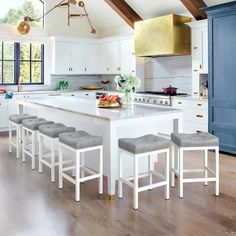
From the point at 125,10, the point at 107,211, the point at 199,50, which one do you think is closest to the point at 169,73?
the point at 199,50

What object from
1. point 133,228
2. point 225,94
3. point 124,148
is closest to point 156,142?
point 124,148

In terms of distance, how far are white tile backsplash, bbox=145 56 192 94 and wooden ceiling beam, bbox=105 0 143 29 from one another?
968 millimetres

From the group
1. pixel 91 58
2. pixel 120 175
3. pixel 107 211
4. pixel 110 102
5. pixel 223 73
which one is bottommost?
pixel 107 211

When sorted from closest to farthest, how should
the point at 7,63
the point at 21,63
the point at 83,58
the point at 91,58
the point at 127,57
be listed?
the point at 127,57, the point at 7,63, the point at 21,63, the point at 83,58, the point at 91,58

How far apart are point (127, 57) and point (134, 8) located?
112 centimetres

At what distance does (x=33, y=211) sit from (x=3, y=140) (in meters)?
3.92

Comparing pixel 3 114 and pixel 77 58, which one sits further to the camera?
pixel 77 58

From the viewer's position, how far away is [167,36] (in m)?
6.61

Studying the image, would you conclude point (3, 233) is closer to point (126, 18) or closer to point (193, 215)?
point (193, 215)

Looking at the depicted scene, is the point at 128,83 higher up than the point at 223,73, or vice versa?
the point at 223,73

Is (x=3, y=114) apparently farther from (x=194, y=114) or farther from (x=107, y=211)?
(x=107, y=211)

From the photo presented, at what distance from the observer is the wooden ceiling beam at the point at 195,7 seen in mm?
6201

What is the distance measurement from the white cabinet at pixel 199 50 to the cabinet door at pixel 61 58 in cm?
344

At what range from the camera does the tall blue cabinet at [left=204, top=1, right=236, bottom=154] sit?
534 centimetres
